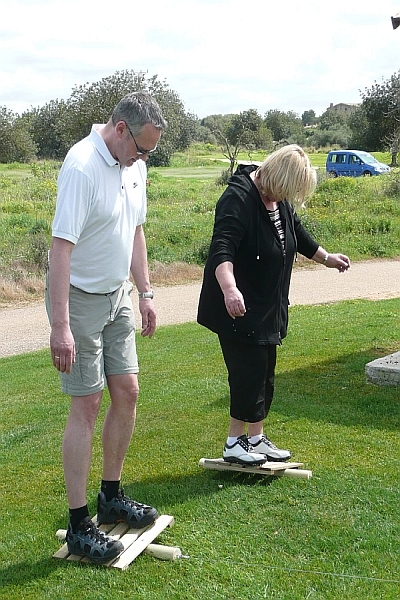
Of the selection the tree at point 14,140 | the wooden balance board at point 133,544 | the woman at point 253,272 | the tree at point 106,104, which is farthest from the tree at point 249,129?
the wooden balance board at point 133,544

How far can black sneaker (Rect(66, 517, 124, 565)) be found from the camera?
3.66m

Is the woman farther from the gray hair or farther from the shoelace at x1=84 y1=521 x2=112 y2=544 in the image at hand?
the shoelace at x1=84 y1=521 x2=112 y2=544

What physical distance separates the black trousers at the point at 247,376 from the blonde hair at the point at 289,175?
893mm

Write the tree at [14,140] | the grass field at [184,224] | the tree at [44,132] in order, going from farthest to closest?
the tree at [44,132] → the tree at [14,140] → the grass field at [184,224]

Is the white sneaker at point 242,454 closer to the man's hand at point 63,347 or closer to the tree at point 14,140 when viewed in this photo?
the man's hand at point 63,347

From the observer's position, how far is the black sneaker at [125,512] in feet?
12.9

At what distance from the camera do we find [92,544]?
3.67 metres

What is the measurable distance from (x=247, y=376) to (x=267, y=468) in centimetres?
55

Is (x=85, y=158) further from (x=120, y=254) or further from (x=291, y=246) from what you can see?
(x=291, y=246)

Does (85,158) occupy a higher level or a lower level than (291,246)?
higher

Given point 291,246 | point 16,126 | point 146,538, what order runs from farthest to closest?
point 16,126
point 291,246
point 146,538

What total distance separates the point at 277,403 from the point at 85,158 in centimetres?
326

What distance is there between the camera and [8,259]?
1586cm

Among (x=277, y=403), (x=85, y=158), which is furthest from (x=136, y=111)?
(x=277, y=403)
